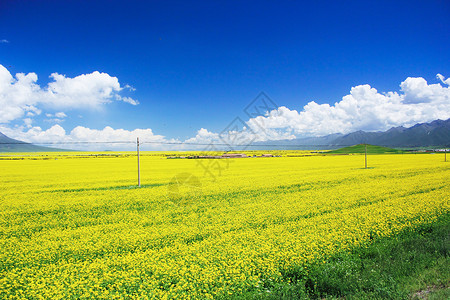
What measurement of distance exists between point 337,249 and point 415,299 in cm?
232

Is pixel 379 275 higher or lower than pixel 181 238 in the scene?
lower

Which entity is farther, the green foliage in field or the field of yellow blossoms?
the field of yellow blossoms

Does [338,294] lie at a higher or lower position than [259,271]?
lower

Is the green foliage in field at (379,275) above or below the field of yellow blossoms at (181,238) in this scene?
below

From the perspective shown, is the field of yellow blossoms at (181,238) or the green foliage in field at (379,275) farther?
the field of yellow blossoms at (181,238)

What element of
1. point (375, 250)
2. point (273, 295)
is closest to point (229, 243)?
point (273, 295)

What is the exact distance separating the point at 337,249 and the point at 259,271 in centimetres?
304

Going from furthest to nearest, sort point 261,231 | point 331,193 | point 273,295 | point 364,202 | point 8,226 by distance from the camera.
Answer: point 331,193
point 364,202
point 8,226
point 261,231
point 273,295

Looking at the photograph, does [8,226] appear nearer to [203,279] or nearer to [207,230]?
[207,230]

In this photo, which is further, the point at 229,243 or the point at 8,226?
the point at 8,226

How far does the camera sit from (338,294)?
6.13m

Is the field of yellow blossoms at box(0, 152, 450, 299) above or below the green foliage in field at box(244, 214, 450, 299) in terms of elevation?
above

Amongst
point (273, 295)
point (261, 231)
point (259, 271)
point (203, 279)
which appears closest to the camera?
point (273, 295)

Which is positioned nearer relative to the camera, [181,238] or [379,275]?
[379,275]
